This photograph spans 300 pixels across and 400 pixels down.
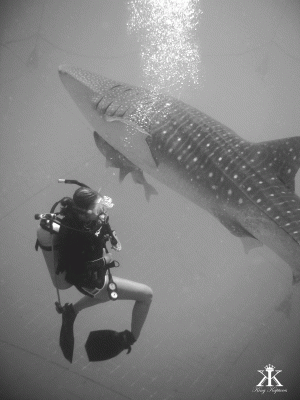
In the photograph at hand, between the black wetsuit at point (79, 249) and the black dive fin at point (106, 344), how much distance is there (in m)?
1.18

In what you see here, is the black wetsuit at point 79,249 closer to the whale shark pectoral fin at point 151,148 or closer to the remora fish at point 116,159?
the whale shark pectoral fin at point 151,148

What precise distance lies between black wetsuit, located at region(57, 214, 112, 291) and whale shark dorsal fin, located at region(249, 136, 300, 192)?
1.76 m

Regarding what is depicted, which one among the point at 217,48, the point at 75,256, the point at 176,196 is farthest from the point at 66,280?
the point at 217,48

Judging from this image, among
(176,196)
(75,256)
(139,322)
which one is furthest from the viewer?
(176,196)

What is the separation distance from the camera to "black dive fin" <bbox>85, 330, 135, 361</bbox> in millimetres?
3109

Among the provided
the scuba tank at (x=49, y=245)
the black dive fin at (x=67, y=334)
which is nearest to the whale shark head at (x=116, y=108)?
the scuba tank at (x=49, y=245)

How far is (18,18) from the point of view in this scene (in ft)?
82.1

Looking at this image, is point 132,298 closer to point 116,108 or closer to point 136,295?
point 136,295

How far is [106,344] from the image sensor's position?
3146 millimetres

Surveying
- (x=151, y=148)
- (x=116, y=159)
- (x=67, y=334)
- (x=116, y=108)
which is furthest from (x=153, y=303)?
(x=116, y=108)

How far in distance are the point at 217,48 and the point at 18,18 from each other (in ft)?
103

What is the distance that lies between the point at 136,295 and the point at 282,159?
7.10ft

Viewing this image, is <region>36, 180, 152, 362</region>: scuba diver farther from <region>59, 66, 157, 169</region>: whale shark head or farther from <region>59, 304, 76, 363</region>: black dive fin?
<region>59, 66, 157, 169</region>: whale shark head

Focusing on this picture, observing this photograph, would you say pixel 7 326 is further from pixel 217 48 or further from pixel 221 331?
pixel 217 48
